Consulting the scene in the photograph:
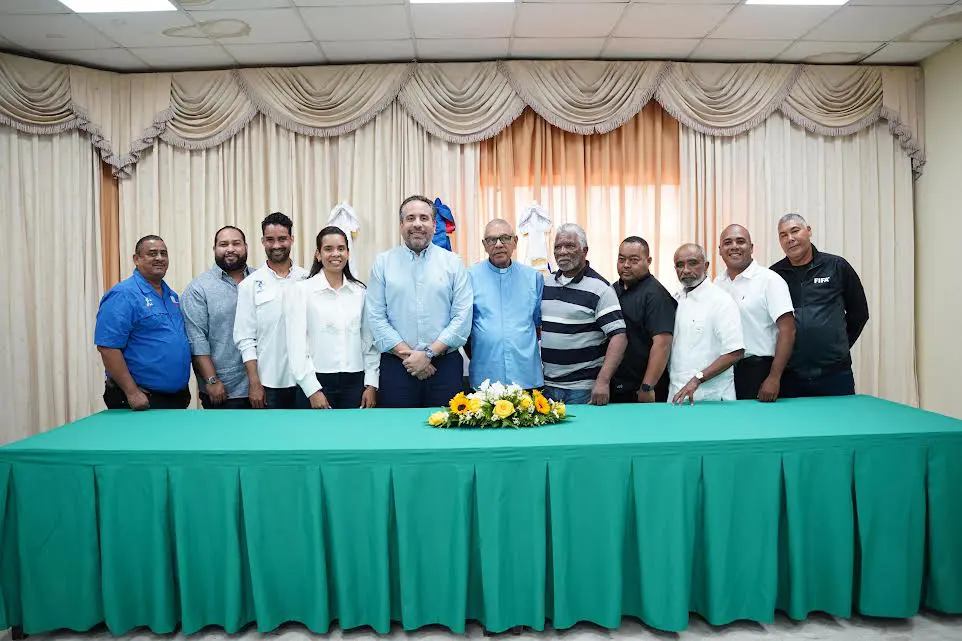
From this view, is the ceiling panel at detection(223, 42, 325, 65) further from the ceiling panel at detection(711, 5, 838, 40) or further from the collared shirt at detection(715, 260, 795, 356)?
the collared shirt at detection(715, 260, 795, 356)

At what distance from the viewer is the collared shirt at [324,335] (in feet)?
10.6

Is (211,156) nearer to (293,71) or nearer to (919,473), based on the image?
(293,71)

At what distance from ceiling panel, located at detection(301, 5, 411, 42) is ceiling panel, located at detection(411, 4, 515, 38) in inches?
4.6

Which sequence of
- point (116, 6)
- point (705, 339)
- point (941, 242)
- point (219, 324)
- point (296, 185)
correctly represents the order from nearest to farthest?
point (705, 339), point (219, 324), point (116, 6), point (941, 242), point (296, 185)

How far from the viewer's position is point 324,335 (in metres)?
3.27

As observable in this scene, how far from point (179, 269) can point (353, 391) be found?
275cm

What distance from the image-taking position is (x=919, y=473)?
2398 millimetres

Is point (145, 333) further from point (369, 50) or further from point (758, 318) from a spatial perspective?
point (758, 318)

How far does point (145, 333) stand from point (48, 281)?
246 centimetres

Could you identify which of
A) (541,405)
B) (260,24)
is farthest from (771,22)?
(541,405)

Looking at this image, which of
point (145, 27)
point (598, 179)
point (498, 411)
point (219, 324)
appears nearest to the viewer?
point (498, 411)

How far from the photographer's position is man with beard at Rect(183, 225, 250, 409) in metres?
3.51

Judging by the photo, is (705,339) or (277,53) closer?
(705,339)

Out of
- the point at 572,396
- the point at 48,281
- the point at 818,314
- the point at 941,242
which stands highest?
the point at 941,242
